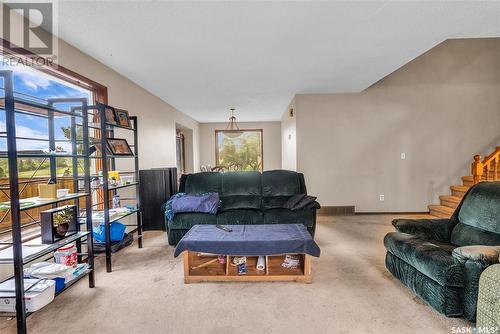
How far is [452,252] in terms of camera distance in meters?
1.77

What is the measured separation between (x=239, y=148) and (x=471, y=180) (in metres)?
6.48

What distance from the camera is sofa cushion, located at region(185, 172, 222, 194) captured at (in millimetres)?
3844

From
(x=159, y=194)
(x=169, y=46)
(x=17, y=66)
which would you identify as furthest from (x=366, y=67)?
(x=17, y=66)

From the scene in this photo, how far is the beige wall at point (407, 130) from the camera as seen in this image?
4.88m

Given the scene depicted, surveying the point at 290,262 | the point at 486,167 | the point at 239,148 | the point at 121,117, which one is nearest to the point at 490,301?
the point at 290,262

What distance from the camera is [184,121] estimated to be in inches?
285

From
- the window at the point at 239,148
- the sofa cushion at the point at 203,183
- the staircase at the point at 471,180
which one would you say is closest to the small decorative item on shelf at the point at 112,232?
the sofa cushion at the point at 203,183

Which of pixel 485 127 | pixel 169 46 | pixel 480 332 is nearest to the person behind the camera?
pixel 480 332

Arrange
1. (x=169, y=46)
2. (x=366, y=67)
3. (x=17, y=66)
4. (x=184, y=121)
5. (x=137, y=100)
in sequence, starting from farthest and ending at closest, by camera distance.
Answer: (x=184, y=121) < (x=137, y=100) < (x=366, y=67) < (x=169, y=46) < (x=17, y=66)

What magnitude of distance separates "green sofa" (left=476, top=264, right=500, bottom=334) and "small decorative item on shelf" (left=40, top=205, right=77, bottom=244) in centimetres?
291

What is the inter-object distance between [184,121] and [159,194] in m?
3.65

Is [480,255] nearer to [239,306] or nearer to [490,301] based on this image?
[490,301]

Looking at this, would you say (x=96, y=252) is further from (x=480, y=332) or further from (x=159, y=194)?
(x=480, y=332)

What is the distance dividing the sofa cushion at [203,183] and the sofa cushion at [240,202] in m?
0.27
